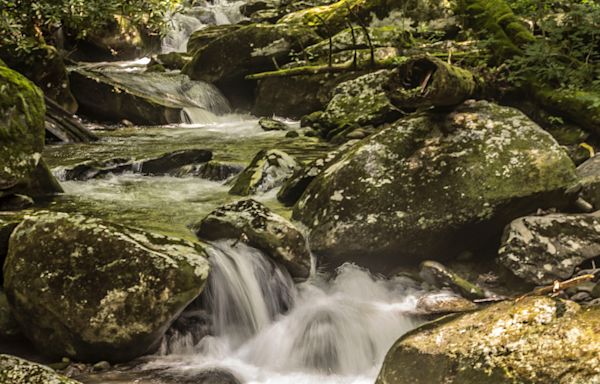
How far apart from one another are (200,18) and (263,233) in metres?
23.1

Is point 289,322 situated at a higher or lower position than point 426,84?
lower

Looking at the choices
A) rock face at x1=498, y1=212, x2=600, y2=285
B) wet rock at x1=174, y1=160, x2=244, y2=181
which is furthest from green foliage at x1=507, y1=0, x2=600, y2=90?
wet rock at x1=174, y1=160, x2=244, y2=181

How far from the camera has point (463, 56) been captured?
9.83 meters

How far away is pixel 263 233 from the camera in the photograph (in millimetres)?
5203

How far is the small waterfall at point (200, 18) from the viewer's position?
23.4 meters

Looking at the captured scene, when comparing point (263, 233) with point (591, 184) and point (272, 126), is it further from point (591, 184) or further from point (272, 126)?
point (272, 126)

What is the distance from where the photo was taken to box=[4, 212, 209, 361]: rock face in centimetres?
400

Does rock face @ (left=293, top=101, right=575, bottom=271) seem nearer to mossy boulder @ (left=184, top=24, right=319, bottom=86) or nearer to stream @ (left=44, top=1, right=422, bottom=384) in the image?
stream @ (left=44, top=1, right=422, bottom=384)

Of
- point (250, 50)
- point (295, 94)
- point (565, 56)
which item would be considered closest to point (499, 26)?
point (565, 56)

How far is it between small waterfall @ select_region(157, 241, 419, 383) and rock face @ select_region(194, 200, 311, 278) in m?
Answer: 0.11

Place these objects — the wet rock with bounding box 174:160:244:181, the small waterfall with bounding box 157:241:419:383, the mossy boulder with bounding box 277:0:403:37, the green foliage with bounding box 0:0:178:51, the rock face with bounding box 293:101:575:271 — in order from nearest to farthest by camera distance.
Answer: the small waterfall with bounding box 157:241:419:383
the rock face with bounding box 293:101:575:271
the green foliage with bounding box 0:0:178:51
the wet rock with bounding box 174:160:244:181
the mossy boulder with bounding box 277:0:403:37

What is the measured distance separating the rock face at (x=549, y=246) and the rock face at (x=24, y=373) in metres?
4.15

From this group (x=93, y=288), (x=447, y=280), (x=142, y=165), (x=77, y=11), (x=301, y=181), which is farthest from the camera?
(x=142, y=165)

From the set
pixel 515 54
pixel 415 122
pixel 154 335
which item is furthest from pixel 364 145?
pixel 515 54
